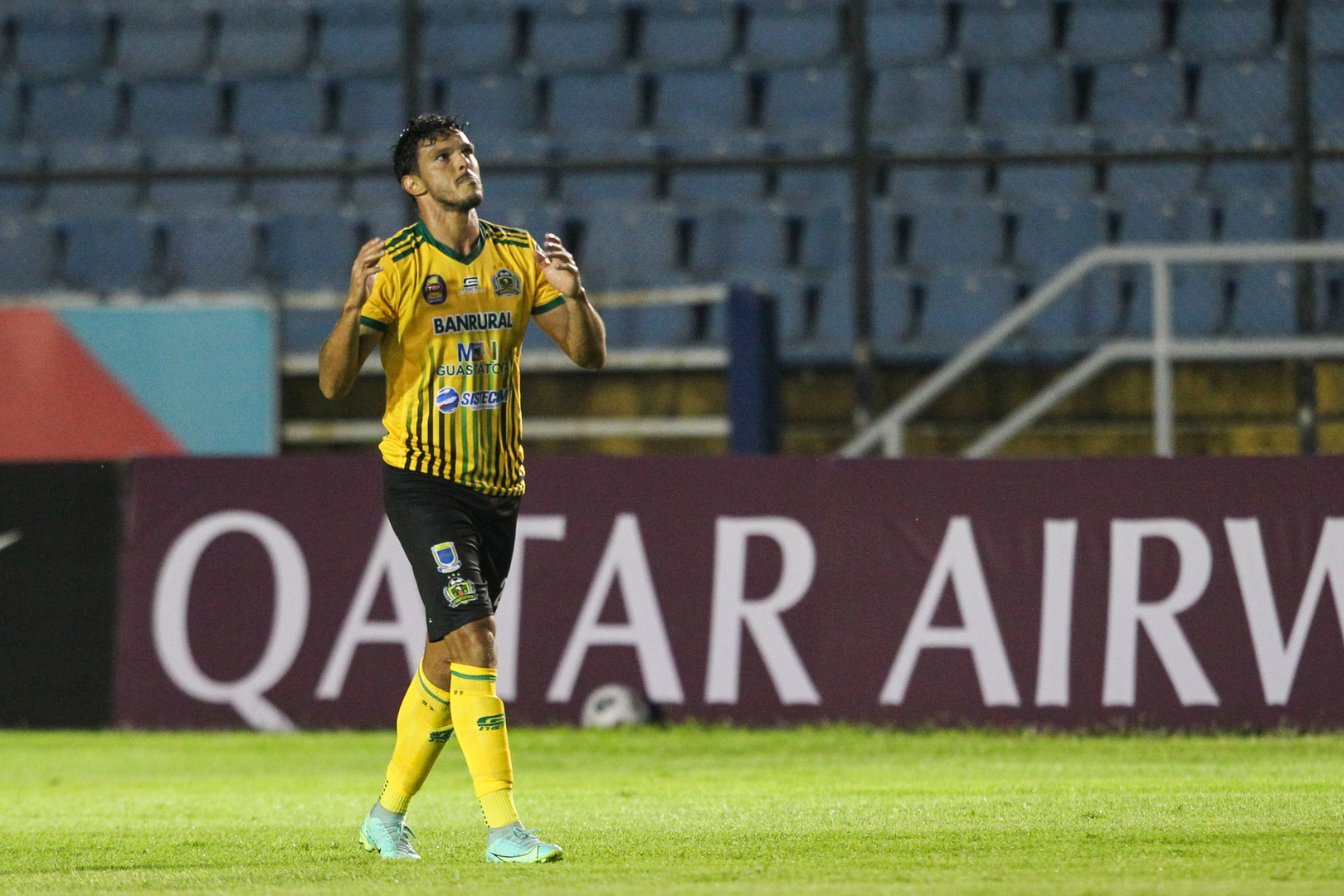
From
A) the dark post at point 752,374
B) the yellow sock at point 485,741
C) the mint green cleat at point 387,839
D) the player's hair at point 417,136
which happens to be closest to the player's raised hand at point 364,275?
the player's hair at point 417,136

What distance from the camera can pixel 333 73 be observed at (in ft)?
53.2

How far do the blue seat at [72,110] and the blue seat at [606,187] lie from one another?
3749 mm

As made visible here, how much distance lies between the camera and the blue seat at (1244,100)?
48.9ft

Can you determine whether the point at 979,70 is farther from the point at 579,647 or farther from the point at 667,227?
the point at 579,647

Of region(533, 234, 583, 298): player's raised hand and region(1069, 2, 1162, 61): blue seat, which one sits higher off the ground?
region(1069, 2, 1162, 61): blue seat

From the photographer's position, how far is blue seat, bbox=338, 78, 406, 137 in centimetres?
1606

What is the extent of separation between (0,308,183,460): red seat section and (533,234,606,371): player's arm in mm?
7194

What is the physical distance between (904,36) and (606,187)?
2477 millimetres

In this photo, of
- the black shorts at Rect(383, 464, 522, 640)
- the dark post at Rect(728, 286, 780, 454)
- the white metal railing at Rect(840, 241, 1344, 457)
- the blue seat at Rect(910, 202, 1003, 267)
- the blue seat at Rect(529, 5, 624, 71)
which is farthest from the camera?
the blue seat at Rect(529, 5, 624, 71)

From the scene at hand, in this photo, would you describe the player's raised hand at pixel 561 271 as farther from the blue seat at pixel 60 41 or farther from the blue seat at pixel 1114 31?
the blue seat at pixel 60 41

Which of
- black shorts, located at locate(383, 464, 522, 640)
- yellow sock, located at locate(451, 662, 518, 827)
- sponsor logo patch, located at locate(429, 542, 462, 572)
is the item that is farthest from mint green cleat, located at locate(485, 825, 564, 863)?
sponsor logo patch, located at locate(429, 542, 462, 572)

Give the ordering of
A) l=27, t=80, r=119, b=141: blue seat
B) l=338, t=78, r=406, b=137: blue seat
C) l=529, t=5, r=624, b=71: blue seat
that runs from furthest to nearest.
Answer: l=27, t=80, r=119, b=141: blue seat → l=338, t=78, r=406, b=137: blue seat → l=529, t=5, r=624, b=71: blue seat

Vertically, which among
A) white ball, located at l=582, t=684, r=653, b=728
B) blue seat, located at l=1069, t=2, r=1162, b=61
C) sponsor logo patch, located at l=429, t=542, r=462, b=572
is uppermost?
blue seat, located at l=1069, t=2, r=1162, b=61

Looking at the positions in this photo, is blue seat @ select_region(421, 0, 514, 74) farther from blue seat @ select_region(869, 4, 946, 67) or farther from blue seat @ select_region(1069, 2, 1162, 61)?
blue seat @ select_region(1069, 2, 1162, 61)
